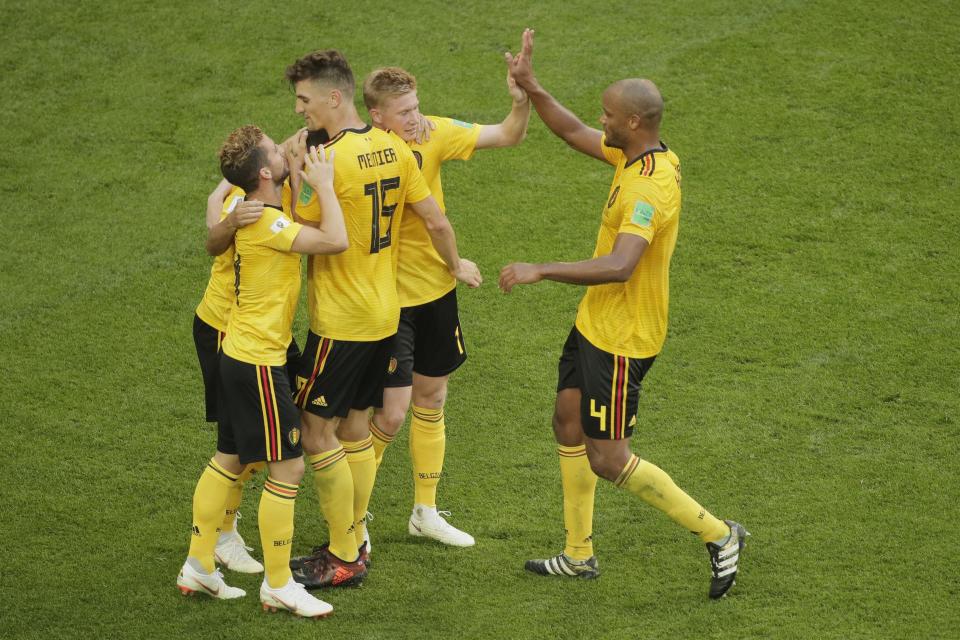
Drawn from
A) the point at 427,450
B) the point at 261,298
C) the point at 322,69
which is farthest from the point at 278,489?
the point at 322,69

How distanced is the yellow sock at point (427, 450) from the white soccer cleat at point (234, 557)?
807mm

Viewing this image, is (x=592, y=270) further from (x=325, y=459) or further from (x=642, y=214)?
(x=325, y=459)

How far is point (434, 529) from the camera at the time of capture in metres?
5.46

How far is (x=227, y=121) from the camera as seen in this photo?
911 cm

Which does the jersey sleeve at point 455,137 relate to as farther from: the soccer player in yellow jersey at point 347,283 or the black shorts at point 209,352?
the black shorts at point 209,352

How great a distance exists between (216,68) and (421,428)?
523cm

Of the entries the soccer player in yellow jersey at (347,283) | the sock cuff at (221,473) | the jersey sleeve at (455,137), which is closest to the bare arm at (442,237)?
→ the soccer player in yellow jersey at (347,283)

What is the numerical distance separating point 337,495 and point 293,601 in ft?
1.48

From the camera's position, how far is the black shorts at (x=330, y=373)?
4820 millimetres

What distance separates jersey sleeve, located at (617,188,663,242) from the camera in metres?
4.54

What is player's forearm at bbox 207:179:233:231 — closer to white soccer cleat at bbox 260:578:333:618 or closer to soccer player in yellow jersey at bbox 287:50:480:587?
soccer player in yellow jersey at bbox 287:50:480:587

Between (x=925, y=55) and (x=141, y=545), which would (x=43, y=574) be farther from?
(x=925, y=55)

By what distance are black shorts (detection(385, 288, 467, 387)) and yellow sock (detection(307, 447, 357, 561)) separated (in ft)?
1.61

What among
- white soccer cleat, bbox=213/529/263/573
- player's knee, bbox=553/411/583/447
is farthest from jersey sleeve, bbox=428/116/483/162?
white soccer cleat, bbox=213/529/263/573
